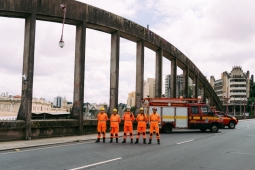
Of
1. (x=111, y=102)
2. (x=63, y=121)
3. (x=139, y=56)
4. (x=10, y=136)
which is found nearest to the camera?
(x=10, y=136)

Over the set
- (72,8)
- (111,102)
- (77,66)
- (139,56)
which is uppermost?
(72,8)

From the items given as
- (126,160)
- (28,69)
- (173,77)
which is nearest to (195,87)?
(173,77)

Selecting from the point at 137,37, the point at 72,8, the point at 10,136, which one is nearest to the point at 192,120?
the point at 137,37

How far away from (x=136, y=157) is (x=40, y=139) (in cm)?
739

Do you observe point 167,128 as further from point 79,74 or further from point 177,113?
point 79,74

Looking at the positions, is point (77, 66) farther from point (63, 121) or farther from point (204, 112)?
point (204, 112)

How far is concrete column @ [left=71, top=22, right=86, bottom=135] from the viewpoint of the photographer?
19.5 m

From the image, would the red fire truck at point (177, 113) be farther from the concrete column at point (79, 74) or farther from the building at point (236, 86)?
the building at point (236, 86)

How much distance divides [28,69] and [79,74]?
379 cm

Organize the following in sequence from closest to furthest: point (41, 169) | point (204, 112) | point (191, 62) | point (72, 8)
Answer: point (41, 169), point (72, 8), point (204, 112), point (191, 62)

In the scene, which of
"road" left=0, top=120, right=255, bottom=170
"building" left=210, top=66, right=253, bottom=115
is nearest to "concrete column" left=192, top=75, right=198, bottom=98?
"road" left=0, top=120, right=255, bottom=170

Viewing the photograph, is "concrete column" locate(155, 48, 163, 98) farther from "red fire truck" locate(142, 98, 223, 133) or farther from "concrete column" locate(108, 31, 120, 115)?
"concrete column" locate(108, 31, 120, 115)

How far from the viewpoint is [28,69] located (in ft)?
55.2

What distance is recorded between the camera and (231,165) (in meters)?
9.49
